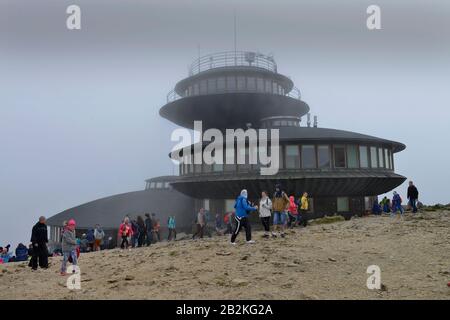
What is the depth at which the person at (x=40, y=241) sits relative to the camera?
12055 mm

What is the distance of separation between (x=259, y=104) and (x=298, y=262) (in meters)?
32.1

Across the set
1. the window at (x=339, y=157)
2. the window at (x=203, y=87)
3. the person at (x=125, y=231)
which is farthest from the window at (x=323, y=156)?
the window at (x=203, y=87)

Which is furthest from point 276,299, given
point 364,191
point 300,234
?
point 364,191

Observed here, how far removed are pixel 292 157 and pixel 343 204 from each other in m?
5.51

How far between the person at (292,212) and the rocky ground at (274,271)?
2635mm

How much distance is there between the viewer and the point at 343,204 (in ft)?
86.2

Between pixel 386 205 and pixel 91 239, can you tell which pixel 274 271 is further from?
pixel 386 205

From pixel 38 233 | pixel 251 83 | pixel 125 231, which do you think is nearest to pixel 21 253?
pixel 125 231

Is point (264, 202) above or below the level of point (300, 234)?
above

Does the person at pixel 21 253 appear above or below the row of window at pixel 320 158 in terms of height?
below

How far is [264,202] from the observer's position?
13.4 metres

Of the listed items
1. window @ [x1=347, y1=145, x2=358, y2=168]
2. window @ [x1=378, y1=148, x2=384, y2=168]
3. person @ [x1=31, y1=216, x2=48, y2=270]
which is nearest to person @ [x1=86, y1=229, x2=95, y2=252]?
person @ [x1=31, y1=216, x2=48, y2=270]

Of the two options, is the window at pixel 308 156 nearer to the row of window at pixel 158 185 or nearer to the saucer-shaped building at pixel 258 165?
the saucer-shaped building at pixel 258 165
